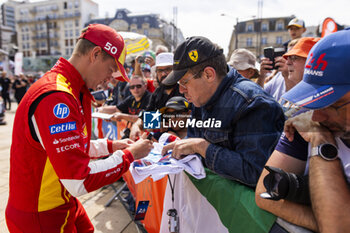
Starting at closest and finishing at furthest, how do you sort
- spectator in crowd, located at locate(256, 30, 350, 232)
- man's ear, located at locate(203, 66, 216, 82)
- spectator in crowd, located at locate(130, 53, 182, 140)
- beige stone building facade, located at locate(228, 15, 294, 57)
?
spectator in crowd, located at locate(256, 30, 350, 232) → man's ear, located at locate(203, 66, 216, 82) → spectator in crowd, located at locate(130, 53, 182, 140) → beige stone building facade, located at locate(228, 15, 294, 57)

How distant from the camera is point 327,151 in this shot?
993 mm

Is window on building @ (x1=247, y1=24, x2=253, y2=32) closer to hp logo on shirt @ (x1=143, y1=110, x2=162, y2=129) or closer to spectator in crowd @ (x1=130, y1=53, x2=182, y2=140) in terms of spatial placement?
spectator in crowd @ (x1=130, y1=53, x2=182, y2=140)

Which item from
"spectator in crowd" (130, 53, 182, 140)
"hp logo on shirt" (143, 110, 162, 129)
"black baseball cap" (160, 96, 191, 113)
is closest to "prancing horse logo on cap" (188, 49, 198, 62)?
"black baseball cap" (160, 96, 191, 113)

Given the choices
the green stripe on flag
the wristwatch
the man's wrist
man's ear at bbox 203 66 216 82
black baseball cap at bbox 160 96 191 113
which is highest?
man's ear at bbox 203 66 216 82

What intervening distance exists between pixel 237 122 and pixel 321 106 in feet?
1.95

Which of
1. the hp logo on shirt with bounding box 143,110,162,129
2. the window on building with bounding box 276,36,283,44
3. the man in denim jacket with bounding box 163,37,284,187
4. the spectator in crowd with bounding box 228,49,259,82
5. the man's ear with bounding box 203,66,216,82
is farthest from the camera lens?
the window on building with bounding box 276,36,283,44

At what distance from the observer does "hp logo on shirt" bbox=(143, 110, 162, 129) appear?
9.32ft

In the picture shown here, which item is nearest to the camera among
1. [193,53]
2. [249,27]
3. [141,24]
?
[193,53]

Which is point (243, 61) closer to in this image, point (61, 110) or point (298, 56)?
point (298, 56)

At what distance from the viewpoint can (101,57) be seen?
1.66 m

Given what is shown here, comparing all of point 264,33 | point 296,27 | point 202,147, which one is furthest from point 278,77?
point 264,33

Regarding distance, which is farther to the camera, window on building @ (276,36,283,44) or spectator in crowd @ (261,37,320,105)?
window on building @ (276,36,283,44)

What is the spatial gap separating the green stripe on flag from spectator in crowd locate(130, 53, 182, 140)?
161 cm

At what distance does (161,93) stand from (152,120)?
55 cm
